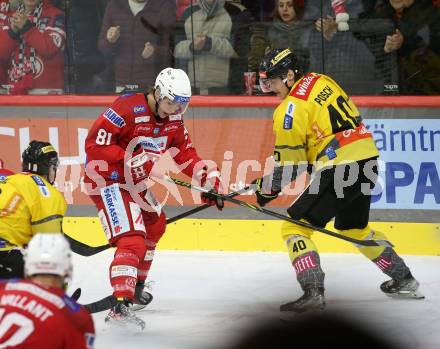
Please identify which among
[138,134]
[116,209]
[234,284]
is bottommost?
[234,284]

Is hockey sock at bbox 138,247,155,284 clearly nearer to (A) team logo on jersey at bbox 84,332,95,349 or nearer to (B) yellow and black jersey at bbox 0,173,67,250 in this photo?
(B) yellow and black jersey at bbox 0,173,67,250

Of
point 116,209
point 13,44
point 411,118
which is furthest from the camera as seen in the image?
point 13,44

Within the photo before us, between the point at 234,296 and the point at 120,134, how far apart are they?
3.81 ft

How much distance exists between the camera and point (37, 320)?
9.13 ft

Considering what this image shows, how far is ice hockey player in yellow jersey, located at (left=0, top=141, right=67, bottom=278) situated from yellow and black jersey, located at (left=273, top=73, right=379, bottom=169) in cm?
126

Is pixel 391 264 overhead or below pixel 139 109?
below

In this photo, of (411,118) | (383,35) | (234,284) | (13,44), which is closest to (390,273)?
(234,284)

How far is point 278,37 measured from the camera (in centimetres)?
641

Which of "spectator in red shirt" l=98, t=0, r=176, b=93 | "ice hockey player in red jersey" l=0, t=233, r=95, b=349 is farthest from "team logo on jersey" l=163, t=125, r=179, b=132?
"ice hockey player in red jersey" l=0, t=233, r=95, b=349

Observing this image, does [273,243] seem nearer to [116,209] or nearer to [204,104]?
[204,104]

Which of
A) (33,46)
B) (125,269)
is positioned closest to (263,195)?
(125,269)

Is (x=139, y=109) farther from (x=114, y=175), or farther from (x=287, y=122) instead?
(x=287, y=122)

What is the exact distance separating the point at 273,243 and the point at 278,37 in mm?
1299

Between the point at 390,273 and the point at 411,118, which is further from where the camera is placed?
the point at 411,118
